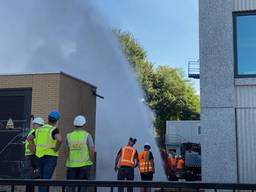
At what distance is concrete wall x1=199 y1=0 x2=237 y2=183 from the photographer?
29.3ft

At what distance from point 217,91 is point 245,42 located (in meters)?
1.18

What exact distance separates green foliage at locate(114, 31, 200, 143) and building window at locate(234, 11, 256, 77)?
39.7 meters

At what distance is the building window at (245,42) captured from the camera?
9.29 m

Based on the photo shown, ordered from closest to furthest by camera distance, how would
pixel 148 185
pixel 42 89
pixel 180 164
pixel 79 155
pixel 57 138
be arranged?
pixel 148 185 → pixel 57 138 → pixel 79 155 → pixel 42 89 → pixel 180 164

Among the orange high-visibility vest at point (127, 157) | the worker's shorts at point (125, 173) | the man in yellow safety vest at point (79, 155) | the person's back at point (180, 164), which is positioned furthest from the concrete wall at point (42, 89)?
the person's back at point (180, 164)

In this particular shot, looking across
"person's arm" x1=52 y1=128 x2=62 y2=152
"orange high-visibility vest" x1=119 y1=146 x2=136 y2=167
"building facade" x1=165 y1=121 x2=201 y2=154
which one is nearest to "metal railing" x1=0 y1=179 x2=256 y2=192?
"person's arm" x1=52 y1=128 x2=62 y2=152

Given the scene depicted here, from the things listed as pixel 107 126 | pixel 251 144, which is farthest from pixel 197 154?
pixel 251 144

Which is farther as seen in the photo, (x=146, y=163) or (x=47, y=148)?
(x=146, y=163)

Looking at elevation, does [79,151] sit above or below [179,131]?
below

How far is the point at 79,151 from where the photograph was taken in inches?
309

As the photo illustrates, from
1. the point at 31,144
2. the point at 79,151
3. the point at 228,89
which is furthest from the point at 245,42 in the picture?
the point at 31,144

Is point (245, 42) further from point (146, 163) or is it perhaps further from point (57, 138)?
point (146, 163)

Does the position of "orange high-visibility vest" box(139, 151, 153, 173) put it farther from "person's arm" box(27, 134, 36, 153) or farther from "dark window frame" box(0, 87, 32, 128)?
"person's arm" box(27, 134, 36, 153)

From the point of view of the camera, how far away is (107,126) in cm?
2017
